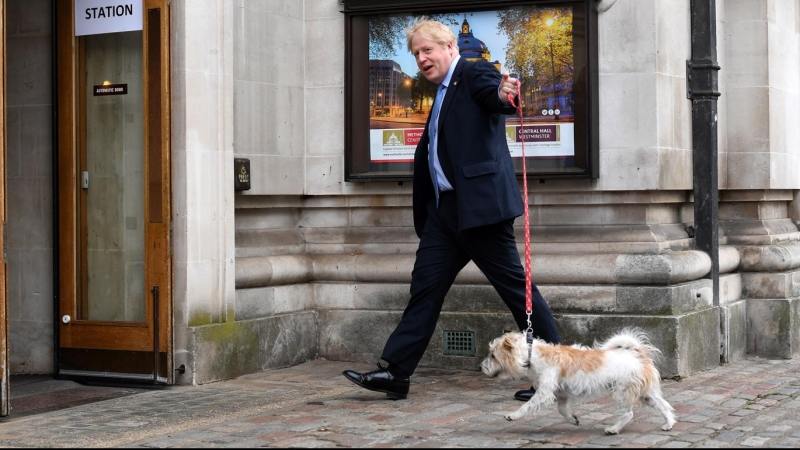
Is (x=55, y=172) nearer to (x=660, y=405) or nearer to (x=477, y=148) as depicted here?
(x=477, y=148)

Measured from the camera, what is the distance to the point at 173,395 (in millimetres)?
7676

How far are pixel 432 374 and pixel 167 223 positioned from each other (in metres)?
2.05

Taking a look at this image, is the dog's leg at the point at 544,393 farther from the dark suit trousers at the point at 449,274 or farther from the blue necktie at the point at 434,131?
the blue necktie at the point at 434,131

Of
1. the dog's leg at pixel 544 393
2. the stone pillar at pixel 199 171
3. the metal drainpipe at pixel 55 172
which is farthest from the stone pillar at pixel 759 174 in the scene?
the metal drainpipe at pixel 55 172

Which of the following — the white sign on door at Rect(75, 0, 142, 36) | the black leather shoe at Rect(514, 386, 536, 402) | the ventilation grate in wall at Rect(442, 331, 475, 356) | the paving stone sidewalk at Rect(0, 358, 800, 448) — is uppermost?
the white sign on door at Rect(75, 0, 142, 36)

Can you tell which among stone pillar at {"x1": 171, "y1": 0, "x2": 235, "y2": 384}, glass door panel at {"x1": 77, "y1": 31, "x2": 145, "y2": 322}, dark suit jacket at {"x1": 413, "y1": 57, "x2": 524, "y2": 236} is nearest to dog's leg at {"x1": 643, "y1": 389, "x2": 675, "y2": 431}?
dark suit jacket at {"x1": 413, "y1": 57, "x2": 524, "y2": 236}

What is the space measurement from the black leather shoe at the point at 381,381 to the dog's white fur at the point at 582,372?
3.79 ft

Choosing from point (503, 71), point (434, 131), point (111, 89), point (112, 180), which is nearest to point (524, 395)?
point (434, 131)

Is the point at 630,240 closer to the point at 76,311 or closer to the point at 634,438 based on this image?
the point at 634,438

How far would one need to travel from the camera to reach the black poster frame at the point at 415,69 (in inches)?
334

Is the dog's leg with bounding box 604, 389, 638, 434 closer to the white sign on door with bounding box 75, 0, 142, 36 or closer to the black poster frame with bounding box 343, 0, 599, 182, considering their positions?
the black poster frame with bounding box 343, 0, 599, 182

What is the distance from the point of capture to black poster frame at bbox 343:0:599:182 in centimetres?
849

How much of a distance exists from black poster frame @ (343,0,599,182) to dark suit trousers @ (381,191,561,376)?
137 centimetres

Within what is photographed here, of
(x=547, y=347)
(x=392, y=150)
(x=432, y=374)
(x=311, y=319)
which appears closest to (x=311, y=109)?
(x=392, y=150)
